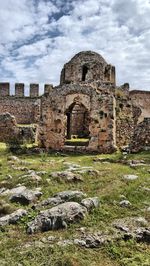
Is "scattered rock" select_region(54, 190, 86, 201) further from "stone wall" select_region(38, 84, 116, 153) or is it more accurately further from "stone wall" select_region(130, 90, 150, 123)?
"stone wall" select_region(130, 90, 150, 123)

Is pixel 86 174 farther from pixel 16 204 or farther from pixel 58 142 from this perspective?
pixel 58 142

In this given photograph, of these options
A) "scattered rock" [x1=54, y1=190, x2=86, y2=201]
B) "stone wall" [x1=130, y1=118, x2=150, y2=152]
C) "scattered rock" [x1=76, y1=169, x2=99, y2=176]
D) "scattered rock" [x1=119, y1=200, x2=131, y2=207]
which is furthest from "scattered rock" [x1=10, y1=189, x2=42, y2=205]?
"stone wall" [x1=130, y1=118, x2=150, y2=152]

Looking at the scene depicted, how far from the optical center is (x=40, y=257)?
18.6 ft

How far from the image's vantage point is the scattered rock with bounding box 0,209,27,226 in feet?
23.1

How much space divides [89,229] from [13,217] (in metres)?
1.60

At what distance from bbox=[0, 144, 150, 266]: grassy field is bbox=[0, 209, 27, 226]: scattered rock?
13 cm

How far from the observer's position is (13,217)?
23.5 ft

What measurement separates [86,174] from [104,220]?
10.5ft

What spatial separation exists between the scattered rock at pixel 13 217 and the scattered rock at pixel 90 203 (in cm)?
122

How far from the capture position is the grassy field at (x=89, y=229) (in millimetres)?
5645

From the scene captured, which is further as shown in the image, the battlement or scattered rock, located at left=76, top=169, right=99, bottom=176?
the battlement

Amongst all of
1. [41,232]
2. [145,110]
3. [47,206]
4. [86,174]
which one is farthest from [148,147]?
[145,110]

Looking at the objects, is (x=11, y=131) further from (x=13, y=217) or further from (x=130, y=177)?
(x=13, y=217)

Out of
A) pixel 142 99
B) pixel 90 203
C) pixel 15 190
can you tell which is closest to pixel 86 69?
pixel 15 190
